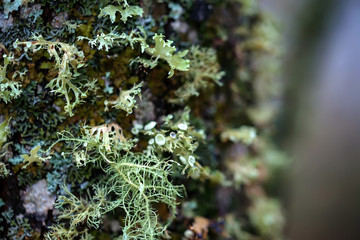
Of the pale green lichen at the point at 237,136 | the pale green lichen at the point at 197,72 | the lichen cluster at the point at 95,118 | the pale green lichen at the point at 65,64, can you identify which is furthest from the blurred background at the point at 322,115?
the pale green lichen at the point at 65,64

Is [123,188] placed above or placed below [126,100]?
below

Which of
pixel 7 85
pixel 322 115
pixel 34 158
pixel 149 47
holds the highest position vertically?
pixel 322 115

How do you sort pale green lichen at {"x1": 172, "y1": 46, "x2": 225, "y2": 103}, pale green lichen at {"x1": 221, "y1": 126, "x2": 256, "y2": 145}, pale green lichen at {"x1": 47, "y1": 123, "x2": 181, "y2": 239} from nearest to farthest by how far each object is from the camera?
pale green lichen at {"x1": 47, "y1": 123, "x2": 181, "y2": 239} < pale green lichen at {"x1": 172, "y1": 46, "x2": 225, "y2": 103} < pale green lichen at {"x1": 221, "y1": 126, "x2": 256, "y2": 145}

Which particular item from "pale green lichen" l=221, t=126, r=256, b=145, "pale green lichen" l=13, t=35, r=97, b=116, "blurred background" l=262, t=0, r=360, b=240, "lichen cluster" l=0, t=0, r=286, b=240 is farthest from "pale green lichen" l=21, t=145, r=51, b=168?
"blurred background" l=262, t=0, r=360, b=240

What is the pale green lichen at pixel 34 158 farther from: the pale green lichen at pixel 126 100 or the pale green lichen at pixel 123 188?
the pale green lichen at pixel 126 100

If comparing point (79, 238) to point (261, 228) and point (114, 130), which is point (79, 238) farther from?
point (261, 228)

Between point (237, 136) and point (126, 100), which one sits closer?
point (126, 100)

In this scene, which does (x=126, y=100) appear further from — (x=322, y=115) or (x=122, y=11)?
(x=322, y=115)

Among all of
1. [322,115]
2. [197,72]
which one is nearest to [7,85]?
[197,72]

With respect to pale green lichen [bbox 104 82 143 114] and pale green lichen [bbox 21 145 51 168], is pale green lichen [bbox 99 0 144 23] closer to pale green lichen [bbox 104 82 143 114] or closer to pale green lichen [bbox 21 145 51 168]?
pale green lichen [bbox 104 82 143 114]

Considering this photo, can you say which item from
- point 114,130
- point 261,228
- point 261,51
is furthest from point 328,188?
point 114,130

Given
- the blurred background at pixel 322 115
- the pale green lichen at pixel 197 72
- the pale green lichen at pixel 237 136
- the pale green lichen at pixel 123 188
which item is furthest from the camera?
the blurred background at pixel 322 115
